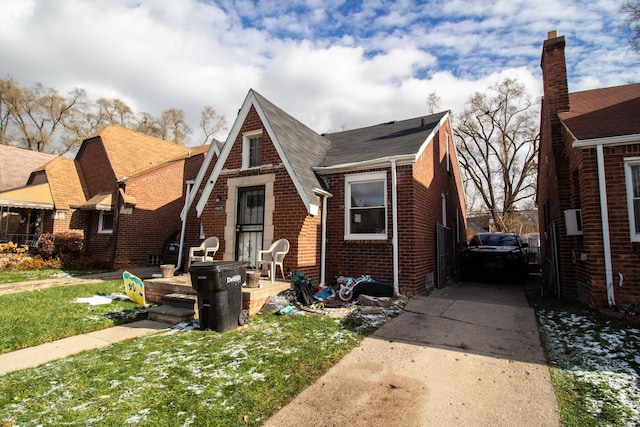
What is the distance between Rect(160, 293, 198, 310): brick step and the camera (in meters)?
6.51

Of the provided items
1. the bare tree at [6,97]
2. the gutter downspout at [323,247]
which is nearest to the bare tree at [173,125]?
the bare tree at [6,97]

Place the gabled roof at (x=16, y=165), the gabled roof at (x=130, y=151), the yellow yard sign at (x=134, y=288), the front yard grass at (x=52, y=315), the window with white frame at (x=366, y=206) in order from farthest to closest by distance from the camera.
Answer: the gabled roof at (x=16, y=165) < the gabled roof at (x=130, y=151) < the window with white frame at (x=366, y=206) < the yellow yard sign at (x=134, y=288) < the front yard grass at (x=52, y=315)

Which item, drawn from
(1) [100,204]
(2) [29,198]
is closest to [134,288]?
(1) [100,204]

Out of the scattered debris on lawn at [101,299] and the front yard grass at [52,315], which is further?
the scattered debris on lawn at [101,299]

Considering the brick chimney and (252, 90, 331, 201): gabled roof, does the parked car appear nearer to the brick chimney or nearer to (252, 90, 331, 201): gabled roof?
the brick chimney

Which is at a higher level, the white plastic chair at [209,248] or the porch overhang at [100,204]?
the porch overhang at [100,204]

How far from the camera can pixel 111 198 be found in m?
14.9

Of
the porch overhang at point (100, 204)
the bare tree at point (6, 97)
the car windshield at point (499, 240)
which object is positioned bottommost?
the car windshield at point (499, 240)

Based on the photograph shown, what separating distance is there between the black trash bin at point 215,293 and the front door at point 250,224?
3.66 m

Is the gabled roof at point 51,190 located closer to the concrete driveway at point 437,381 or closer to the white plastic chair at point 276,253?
the white plastic chair at point 276,253

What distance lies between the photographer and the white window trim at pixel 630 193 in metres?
6.11

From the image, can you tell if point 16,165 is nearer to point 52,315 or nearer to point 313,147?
point 52,315

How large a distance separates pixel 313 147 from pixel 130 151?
482 inches

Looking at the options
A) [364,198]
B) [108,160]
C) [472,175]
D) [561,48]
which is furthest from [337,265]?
[472,175]
